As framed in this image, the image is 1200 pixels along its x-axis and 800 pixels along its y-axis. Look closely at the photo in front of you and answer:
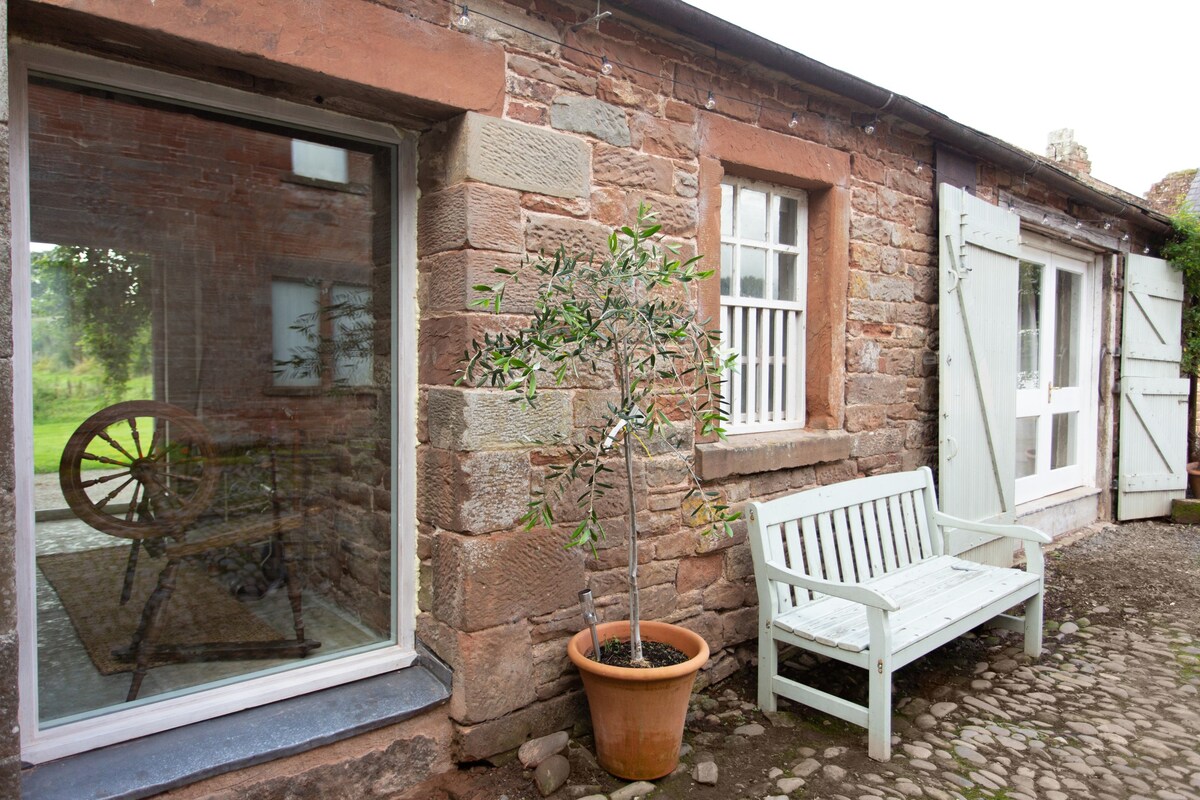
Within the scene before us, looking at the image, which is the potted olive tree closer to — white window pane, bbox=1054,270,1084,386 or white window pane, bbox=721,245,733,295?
white window pane, bbox=721,245,733,295

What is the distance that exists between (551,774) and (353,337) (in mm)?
1803

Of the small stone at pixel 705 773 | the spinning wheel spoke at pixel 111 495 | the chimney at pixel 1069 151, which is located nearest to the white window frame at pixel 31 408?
the spinning wheel spoke at pixel 111 495

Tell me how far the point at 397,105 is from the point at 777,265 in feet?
7.65

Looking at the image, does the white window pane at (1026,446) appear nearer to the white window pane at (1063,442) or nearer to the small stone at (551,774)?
the white window pane at (1063,442)

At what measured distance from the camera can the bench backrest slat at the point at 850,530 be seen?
11.6ft

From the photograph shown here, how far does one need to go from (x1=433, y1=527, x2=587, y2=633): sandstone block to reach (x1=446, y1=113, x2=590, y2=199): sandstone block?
48.2 inches

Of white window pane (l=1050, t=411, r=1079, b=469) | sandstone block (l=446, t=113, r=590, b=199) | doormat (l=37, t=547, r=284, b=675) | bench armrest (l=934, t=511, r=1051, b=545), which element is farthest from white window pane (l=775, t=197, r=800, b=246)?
white window pane (l=1050, t=411, r=1079, b=469)

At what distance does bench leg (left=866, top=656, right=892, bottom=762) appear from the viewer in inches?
118

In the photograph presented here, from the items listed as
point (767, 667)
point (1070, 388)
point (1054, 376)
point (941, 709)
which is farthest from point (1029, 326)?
point (767, 667)

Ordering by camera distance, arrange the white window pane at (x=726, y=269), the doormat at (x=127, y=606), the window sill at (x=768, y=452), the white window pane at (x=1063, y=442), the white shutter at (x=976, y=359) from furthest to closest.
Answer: the white window pane at (x=1063, y=442) < the white shutter at (x=976, y=359) < the white window pane at (x=726, y=269) < the window sill at (x=768, y=452) < the doormat at (x=127, y=606)

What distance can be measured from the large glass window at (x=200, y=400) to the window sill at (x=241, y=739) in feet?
0.52

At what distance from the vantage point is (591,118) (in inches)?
125

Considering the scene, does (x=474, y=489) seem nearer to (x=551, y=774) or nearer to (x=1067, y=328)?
(x=551, y=774)

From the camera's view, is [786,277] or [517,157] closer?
[517,157]
